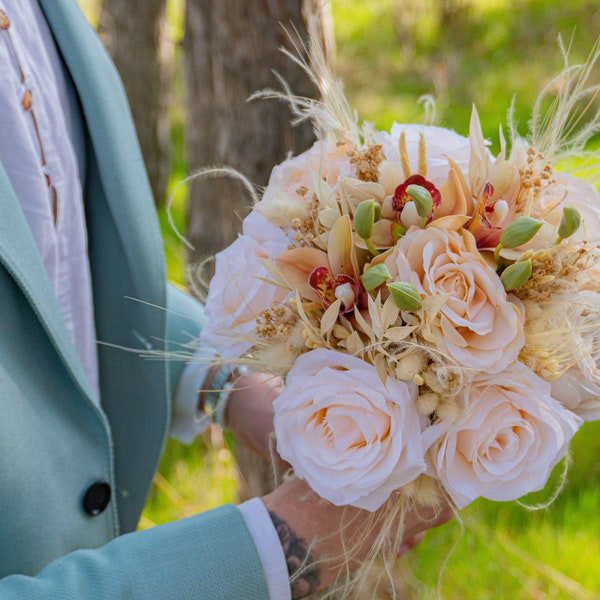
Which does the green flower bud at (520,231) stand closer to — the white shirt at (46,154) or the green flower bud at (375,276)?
the green flower bud at (375,276)

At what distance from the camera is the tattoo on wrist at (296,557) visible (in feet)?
3.71

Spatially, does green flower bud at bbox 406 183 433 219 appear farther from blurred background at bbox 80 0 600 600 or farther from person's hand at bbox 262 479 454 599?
person's hand at bbox 262 479 454 599

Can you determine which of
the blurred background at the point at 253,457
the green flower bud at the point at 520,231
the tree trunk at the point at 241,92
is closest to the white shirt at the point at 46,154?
the blurred background at the point at 253,457

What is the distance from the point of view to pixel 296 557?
3.73 feet

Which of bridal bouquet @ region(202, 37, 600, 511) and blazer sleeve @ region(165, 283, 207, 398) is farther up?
bridal bouquet @ region(202, 37, 600, 511)

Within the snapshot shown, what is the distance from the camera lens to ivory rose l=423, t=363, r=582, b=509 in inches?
39.4

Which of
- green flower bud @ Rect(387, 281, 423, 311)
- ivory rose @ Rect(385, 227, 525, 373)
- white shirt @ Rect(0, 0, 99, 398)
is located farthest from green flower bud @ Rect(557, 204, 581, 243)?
white shirt @ Rect(0, 0, 99, 398)

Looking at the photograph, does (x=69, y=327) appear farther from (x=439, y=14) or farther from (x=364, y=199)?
(x=439, y=14)

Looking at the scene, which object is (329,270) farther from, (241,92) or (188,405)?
(241,92)

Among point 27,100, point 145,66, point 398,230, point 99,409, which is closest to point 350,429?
point 398,230

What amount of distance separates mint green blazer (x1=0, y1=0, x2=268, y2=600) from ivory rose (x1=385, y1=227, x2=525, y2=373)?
433 mm

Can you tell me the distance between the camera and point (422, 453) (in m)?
0.99

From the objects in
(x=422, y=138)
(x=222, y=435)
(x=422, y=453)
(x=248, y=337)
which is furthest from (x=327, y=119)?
(x=222, y=435)

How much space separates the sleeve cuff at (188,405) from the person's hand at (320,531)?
526mm
